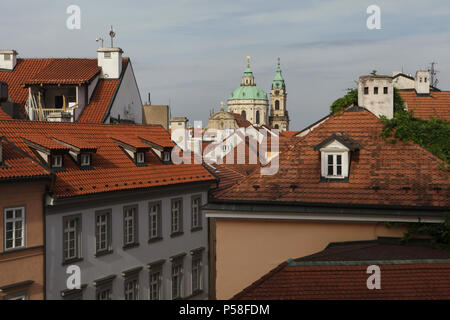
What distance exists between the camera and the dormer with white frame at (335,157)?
55.8 feet

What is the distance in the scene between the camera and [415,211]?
15.5 m

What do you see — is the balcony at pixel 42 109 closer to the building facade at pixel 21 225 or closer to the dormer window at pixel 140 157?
the dormer window at pixel 140 157

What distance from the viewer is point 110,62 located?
37375 mm

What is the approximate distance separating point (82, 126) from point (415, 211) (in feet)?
50.6

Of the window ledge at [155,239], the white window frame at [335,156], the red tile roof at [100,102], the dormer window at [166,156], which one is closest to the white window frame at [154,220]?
the window ledge at [155,239]

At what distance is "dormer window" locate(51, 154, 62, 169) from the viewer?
74.2 feet

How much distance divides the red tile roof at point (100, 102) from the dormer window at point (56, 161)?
38.7ft

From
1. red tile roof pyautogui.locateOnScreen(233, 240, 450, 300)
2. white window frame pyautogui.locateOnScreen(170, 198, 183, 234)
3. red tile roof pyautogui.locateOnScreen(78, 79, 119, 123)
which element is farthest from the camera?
red tile roof pyautogui.locateOnScreen(78, 79, 119, 123)

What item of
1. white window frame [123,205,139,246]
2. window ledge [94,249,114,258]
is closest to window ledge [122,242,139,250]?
white window frame [123,205,139,246]

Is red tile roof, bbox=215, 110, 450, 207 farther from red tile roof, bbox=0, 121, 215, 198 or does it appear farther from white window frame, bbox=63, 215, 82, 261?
red tile roof, bbox=0, 121, 215, 198

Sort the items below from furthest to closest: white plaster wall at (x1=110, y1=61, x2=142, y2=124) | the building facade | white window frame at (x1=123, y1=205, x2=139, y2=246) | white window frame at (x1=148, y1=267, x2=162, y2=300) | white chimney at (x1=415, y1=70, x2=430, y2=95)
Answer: white plaster wall at (x1=110, y1=61, x2=142, y2=124), white chimney at (x1=415, y1=70, x2=430, y2=95), white window frame at (x1=148, y1=267, x2=162, y2=300), white window frame at (x1=123, y1=205, x2=139, y2=246), the building facade

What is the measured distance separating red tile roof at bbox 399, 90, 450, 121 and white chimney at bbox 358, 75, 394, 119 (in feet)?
44.9
